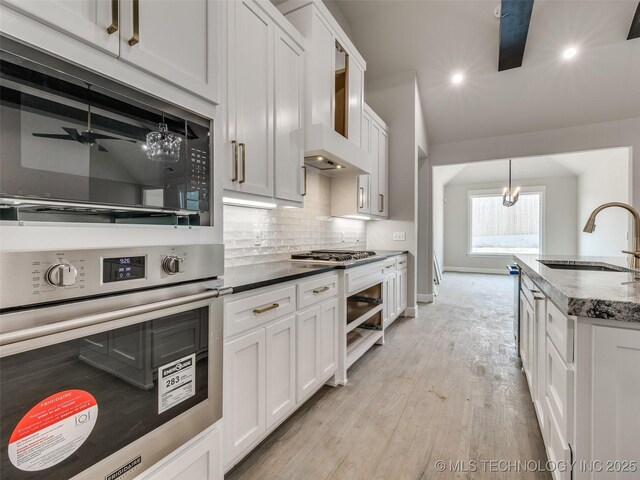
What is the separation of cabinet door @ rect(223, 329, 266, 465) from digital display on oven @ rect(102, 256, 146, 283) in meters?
0.56

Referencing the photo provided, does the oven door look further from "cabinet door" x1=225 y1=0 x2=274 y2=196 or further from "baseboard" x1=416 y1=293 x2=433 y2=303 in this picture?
"baseboard" x1=416 y1=293 x2=433 y2=303

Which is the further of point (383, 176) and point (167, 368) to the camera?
point (383, 176)

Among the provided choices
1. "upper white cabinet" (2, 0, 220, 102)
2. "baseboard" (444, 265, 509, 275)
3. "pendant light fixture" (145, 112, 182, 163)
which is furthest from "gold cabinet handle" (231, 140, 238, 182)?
"baseboard" (444, 265, 509, 275)

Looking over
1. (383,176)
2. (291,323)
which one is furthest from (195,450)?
(383,176)

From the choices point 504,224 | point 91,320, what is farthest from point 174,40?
point 504,224

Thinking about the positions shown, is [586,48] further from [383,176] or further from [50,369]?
[50,369]

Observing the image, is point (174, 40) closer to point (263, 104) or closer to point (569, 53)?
point (263, 104)

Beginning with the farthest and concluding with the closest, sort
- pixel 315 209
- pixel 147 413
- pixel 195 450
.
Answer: pixel 315 209, pixel 195 450, pixel 147 413

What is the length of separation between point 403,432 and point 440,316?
2.75m

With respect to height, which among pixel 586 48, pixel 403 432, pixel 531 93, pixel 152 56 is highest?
pixel 586 48

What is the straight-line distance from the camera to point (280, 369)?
162 cm

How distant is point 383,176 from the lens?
413 centimetres

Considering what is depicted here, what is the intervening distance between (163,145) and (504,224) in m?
9.86

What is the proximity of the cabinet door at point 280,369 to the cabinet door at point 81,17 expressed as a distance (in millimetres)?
1255
